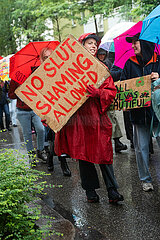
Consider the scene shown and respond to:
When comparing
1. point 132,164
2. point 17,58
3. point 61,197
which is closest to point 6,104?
point 17,58

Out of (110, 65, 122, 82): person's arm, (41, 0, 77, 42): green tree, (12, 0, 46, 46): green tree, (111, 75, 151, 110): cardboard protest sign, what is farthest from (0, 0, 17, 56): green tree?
(111, 75, 151, 110): cardboard protest sign

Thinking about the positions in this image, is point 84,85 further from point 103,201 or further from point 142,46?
point 103,201

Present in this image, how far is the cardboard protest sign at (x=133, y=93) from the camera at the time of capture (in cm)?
434

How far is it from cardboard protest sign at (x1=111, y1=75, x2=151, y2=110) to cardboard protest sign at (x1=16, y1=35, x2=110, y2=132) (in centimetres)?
66

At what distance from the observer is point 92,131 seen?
413 cm

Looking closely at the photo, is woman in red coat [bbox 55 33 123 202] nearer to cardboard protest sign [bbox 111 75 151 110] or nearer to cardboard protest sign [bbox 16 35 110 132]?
cardboard protest sign [bbox 16 35 110 132]

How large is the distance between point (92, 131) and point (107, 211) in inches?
37.0

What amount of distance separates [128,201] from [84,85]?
1.56 m

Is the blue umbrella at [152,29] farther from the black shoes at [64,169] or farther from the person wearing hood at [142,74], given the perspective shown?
the black shoes at [64,169]

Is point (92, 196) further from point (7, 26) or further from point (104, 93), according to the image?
point (7, 26)

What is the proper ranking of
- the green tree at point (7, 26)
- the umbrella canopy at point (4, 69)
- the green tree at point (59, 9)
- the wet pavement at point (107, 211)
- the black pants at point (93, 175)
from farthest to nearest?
the green tree at point (7, 26), the green tree at point (59, 9), the umbrella canopy at point (4, 69), the black pants at point (93, 175), the wet pavement at point (107, 211)

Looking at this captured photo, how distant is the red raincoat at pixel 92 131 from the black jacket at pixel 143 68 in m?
0.59

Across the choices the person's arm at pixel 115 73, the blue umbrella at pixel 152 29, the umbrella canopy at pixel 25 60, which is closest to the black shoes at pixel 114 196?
the blue umbrella at pixel 152 29

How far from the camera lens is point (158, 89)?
139 inches
